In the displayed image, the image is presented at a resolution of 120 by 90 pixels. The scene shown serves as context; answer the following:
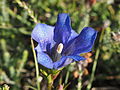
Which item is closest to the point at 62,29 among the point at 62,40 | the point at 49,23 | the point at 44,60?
the point at 62,40

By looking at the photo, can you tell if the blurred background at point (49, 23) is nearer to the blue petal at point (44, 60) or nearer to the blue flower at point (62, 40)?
the blue flower at point (62, 40)

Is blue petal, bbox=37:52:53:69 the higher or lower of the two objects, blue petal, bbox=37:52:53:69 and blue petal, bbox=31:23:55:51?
the lower

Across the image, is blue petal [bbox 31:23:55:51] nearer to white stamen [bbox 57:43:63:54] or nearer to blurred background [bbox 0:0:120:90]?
white stamen [bbox 57:43:63:54]

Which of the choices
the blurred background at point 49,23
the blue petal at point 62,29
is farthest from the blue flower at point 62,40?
the blurred background at point 49,23

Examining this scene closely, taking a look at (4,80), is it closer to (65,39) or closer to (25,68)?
(25,68)

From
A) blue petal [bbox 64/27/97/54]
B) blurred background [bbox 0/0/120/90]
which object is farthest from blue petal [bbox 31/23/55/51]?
blurred background [bbox 0/0/120/90]

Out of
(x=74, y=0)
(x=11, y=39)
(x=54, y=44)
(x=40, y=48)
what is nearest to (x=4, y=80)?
(x=11, y=39)

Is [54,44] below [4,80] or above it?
above
